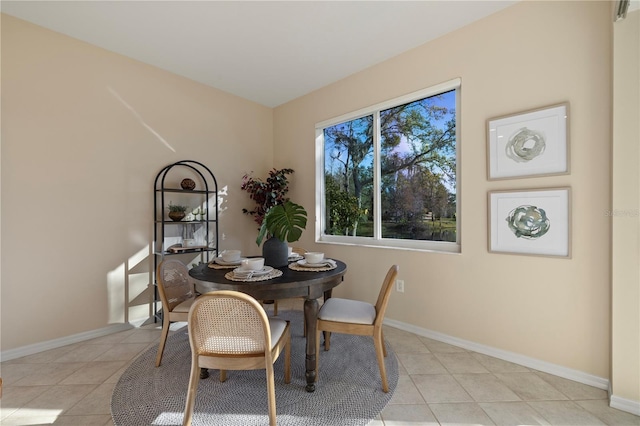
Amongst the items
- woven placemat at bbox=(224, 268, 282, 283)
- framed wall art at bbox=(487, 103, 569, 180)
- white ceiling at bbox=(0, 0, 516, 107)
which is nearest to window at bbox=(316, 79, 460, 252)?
framed wall art at bbox=(487, 103, 569, 180)

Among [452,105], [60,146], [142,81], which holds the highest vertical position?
[142,81]

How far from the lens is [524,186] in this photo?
2164 millimetres

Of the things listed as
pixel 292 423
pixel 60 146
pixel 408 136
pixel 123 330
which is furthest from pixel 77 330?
pixel 408 136

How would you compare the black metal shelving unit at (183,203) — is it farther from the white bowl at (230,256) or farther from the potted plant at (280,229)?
the potted plant at (280,229)

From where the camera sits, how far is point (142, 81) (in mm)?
3027

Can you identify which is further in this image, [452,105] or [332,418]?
[452,105]

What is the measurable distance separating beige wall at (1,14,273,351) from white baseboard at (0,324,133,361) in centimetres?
4

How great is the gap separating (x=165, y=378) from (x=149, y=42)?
2.85 meters

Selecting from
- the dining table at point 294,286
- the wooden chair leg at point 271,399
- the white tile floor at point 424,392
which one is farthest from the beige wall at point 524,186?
the wooden chair leg at point 271,399

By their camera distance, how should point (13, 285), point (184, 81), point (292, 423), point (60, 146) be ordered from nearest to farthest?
1. point (292, 423)
2. point (13, 285)
3. point (60, 146)
4. point (184, 81)

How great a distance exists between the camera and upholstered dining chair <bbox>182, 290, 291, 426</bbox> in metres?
1.39

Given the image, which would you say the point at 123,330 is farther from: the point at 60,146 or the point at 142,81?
the point at 142,81

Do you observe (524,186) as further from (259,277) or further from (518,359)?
(259,277)

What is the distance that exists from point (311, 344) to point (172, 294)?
1.20 metres
